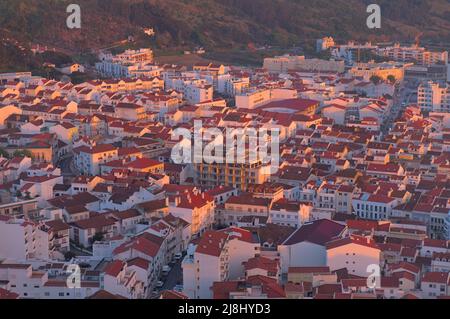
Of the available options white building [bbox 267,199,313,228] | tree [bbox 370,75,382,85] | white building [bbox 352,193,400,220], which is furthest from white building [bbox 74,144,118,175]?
tree [bbox 370,75,382,85]

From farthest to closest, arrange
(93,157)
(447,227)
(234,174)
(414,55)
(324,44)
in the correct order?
1. (324,44)
2. (414,55)
3. (93,157)
4. (234,174)
5. (447,227)

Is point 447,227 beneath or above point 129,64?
beneath

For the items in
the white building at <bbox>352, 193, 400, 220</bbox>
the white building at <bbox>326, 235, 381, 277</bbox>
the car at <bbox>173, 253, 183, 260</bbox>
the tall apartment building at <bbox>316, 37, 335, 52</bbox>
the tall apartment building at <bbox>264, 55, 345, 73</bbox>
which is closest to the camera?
the white building at <bbox>326, 235, 381, 277</bbox>

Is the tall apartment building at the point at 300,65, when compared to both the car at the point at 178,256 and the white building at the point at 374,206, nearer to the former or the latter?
the white building at the point at 374,206

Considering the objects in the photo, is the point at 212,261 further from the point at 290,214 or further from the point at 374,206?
the point at 374,206

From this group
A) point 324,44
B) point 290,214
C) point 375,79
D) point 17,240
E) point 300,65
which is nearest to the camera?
point 17,240

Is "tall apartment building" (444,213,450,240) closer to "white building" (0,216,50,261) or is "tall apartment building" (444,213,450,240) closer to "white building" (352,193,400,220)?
"white building" (352,193,400,220)

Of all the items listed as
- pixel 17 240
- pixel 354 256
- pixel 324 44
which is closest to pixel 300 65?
pixel 324 44
